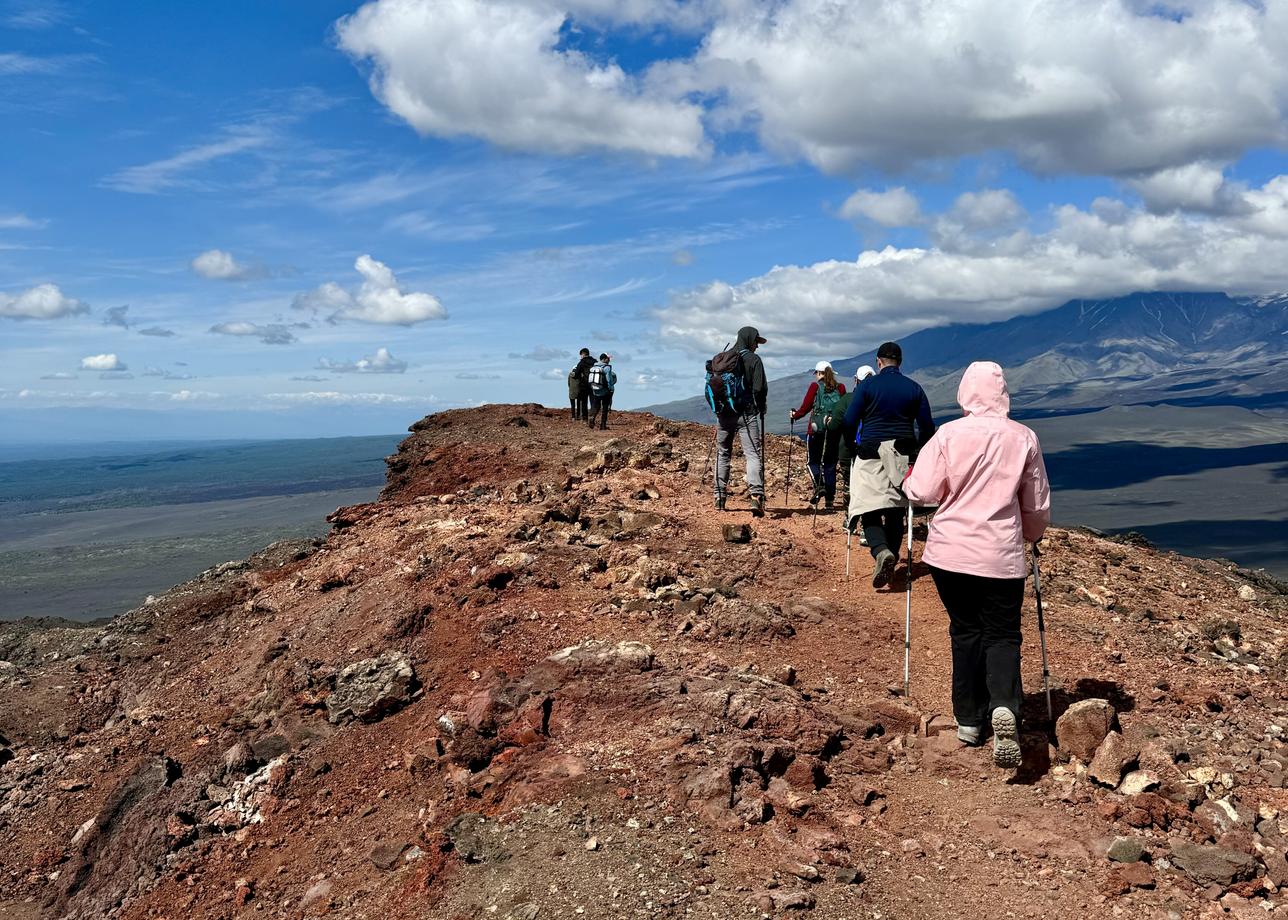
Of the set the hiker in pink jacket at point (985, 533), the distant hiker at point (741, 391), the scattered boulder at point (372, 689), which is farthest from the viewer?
the distant hiker at point (741, 391)

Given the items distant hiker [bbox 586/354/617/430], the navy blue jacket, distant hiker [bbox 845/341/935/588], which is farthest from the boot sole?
distant hiker [bbox 586/354/617/430]

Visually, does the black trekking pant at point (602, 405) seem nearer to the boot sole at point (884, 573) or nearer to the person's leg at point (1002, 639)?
the boot sole at point (884, 573)

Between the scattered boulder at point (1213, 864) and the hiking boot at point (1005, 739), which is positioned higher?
the hiking boot at point (1005, 739)

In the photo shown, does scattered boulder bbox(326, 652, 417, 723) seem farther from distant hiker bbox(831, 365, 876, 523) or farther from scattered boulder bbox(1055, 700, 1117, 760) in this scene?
scattered boulder bbox(1055, 700, 1117, 760)

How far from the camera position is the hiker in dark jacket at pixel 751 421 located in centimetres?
1199

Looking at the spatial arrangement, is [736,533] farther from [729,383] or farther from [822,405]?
[822,405]

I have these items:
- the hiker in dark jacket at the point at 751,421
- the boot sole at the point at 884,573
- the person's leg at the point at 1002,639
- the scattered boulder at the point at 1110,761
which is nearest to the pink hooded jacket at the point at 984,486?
the person's leg at the point at 1002,639

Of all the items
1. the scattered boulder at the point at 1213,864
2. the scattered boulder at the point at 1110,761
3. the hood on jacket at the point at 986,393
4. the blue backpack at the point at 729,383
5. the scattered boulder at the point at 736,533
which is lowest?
the scattered boulder at the point at 1213,864

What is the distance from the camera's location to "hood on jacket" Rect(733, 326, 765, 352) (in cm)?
1201

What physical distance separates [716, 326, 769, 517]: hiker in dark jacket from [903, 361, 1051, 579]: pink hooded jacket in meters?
5.91

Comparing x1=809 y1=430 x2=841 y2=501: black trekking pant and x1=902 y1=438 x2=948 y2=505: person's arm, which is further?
x1=809 y1=430 x2=841 y2=501: black trekking pant

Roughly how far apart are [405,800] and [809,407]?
8.45 metres

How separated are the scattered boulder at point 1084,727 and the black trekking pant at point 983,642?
50cm

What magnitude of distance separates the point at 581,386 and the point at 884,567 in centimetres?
1962
